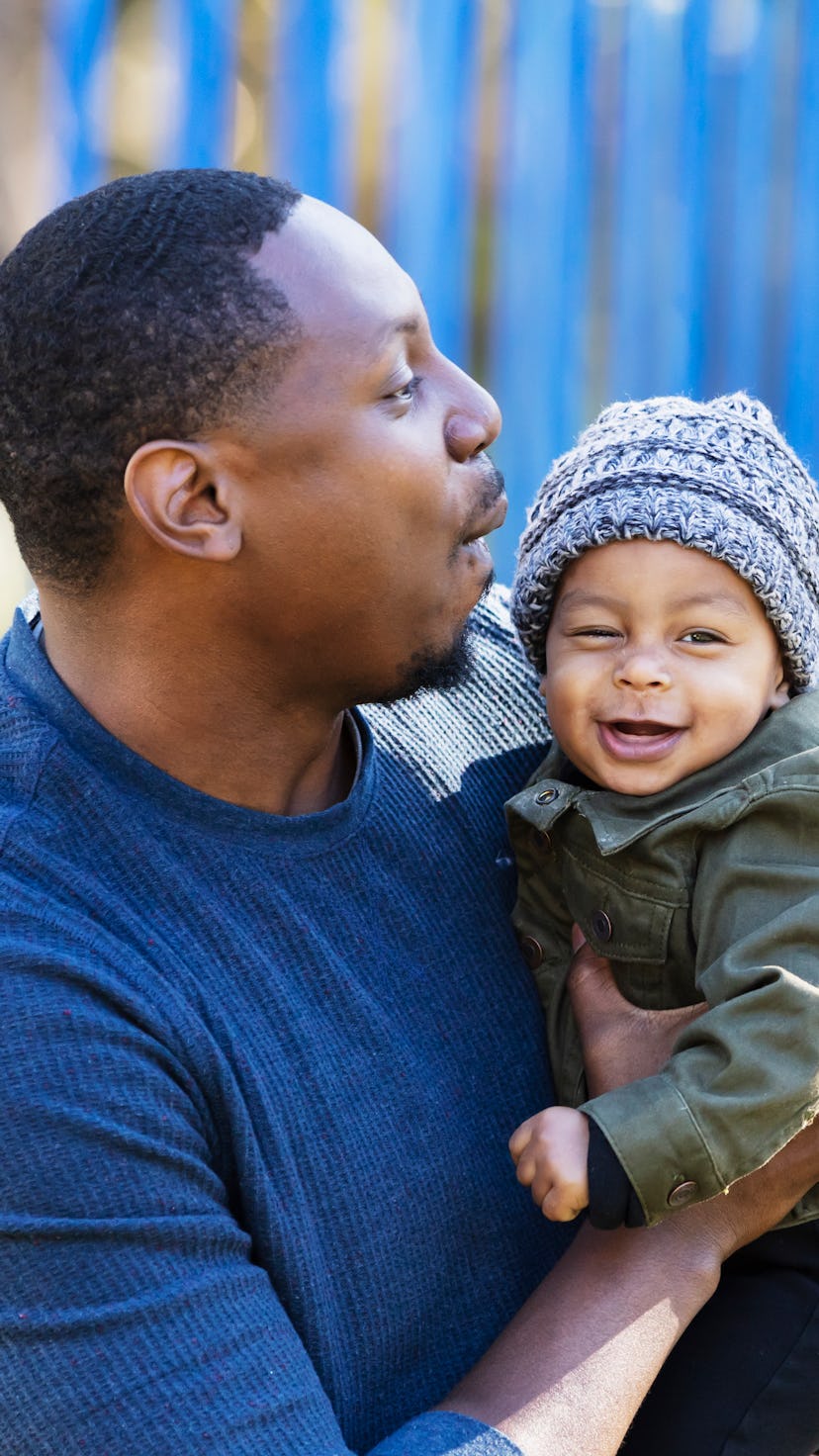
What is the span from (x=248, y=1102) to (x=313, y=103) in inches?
115

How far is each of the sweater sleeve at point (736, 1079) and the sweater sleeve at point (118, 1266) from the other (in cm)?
38

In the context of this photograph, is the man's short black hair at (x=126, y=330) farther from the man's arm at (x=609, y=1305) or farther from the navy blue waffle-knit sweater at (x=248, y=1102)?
the man's arm at (x=609, y=1305)

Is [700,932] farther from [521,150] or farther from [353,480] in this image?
[521,150]

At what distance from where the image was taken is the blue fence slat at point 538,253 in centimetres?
417

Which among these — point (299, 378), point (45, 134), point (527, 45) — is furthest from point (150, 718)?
point (527, 45)

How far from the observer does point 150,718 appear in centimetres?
206

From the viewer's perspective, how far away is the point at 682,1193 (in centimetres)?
189

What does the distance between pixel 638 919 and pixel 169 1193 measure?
72 cm

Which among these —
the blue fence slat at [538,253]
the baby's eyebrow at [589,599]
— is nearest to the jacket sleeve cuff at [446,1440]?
the baby's eyebrow at [589,599]

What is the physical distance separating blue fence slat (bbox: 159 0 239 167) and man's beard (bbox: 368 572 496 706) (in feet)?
7.09

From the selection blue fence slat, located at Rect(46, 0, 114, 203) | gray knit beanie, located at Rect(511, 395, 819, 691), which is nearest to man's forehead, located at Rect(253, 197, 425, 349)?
gray knit beanie, located at Rect(511, 395, 819, 691)

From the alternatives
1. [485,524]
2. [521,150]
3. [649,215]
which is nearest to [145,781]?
[485,524]

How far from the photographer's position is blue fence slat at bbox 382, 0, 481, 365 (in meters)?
4.08

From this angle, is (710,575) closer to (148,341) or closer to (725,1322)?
(148,341)
